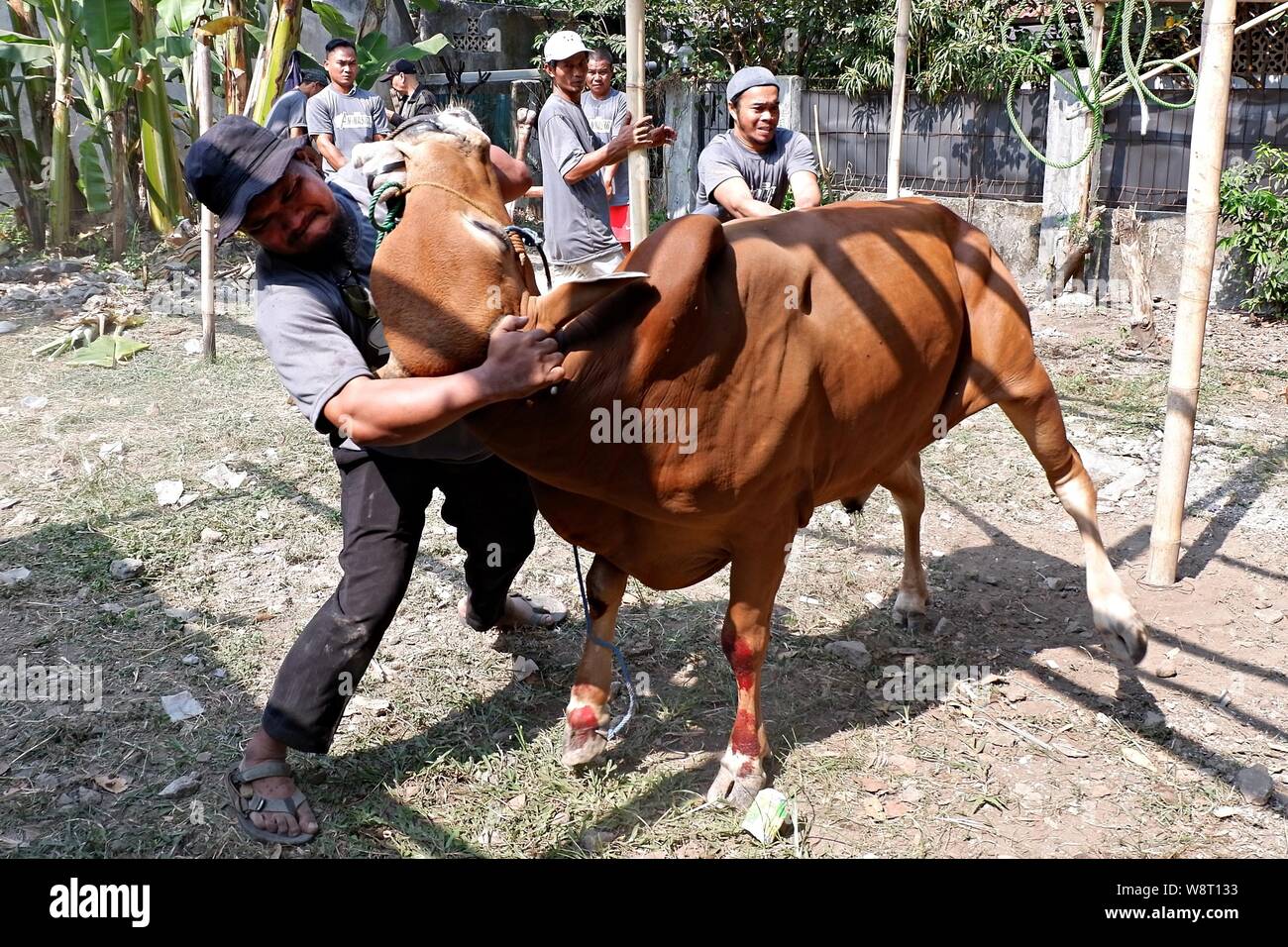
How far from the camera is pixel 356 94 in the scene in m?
9.55

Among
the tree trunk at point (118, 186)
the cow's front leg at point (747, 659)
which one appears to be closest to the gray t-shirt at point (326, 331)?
the cow's front leg at point (747, 659)

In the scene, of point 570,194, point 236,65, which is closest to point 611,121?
point 570,194

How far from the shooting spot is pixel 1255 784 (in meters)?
3.36

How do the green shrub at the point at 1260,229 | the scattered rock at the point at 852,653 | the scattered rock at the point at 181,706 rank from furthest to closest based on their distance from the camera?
the green shrub at the point at 1260,229 → the scattered rock at the point at 852,653 → the scattered rock at the point at 181,706

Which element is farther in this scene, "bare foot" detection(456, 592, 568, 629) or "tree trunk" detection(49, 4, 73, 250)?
"tree trunk" detection(49, 4, 73, 250)

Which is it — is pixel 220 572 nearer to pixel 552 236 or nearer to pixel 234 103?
pixel 552 236

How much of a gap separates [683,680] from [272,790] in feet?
4.88

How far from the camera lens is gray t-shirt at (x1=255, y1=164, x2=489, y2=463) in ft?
9.00

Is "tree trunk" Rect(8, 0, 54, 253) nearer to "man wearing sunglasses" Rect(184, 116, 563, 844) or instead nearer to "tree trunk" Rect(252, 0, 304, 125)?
"tree trunk" Rect(252, 0, 304, 125)

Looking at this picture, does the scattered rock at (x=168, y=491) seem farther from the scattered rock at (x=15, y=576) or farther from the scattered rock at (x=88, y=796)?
the scattered rock at (x=88, y=796)

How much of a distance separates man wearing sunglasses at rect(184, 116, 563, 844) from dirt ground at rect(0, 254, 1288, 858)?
313 mm

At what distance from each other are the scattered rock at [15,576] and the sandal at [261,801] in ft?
6.73

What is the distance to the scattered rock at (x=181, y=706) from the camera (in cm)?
382

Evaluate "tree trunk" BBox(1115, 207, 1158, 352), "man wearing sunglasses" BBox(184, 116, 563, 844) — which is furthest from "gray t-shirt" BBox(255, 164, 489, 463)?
"tree trunk" BBox(1115, 207, 1158, 352)
